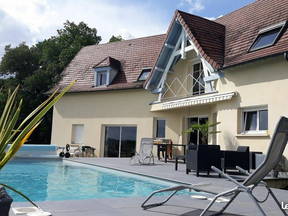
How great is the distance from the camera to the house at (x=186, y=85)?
55.8 ft

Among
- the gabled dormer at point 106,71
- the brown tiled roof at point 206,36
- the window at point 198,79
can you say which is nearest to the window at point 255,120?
the brown tiled roof at point 206,36

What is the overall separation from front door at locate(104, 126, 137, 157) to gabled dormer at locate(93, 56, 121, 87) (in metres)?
4.38

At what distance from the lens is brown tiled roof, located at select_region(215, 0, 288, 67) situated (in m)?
16.8

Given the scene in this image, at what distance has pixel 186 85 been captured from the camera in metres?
24.1

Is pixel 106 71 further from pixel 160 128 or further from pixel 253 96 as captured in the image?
pixel 253 96

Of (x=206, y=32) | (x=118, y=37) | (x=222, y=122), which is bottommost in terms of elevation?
(x=222, y=122)

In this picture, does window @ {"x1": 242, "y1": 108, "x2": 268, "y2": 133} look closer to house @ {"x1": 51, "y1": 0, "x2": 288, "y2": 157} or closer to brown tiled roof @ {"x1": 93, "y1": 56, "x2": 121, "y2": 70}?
house @ {"x1": 51, "y1": 0, "x2": 288, "y2": 157}

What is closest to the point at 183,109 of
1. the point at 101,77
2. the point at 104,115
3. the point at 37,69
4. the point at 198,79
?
the point at 198,79

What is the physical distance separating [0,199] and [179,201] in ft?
16.3

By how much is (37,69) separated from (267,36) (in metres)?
32.9

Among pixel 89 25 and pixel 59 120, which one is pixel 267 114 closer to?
pixel 59 120

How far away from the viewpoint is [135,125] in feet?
90.6

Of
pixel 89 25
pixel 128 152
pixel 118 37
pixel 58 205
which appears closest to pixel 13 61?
pixel 89 25

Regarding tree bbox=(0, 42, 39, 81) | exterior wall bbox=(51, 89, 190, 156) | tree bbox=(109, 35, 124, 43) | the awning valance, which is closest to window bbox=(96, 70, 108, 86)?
exterior wall bbox=(51, 89, 190, 156)
